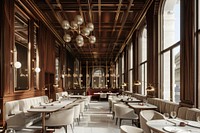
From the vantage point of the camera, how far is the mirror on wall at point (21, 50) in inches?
333

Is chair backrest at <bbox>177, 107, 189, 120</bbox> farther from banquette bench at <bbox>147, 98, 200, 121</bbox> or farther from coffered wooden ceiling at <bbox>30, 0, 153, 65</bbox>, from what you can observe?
coffered wooden ceiling at <bbox>30, 0, 153, 65</bbox>

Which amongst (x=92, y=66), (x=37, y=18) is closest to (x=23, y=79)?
(x=37, y=18)

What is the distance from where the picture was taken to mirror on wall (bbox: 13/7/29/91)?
8453 millimetres

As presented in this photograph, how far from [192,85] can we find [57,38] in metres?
11.1

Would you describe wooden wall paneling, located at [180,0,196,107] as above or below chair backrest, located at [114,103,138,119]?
above

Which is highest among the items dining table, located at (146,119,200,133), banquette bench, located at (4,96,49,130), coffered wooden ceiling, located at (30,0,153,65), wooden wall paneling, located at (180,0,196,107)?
coffered wooden ceiling, located at (30,0,153,65)

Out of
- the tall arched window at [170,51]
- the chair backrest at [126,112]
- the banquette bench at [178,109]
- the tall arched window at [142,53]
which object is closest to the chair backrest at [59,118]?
the chair backrest at [126,112]

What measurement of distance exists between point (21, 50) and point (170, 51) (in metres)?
5.14

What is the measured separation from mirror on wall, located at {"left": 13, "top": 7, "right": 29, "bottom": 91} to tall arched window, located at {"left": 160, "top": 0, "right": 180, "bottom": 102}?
4665 mm

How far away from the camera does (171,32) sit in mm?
8164

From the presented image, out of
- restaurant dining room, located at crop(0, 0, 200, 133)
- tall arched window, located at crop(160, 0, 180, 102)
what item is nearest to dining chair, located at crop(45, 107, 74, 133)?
restaurant dining room, located at crop(0, 0, 200, 133)

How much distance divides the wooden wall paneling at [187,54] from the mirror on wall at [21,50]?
16.2 ft

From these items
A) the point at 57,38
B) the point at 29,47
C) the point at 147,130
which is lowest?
the point at 147,130

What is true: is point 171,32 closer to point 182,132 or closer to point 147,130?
point 147,130
